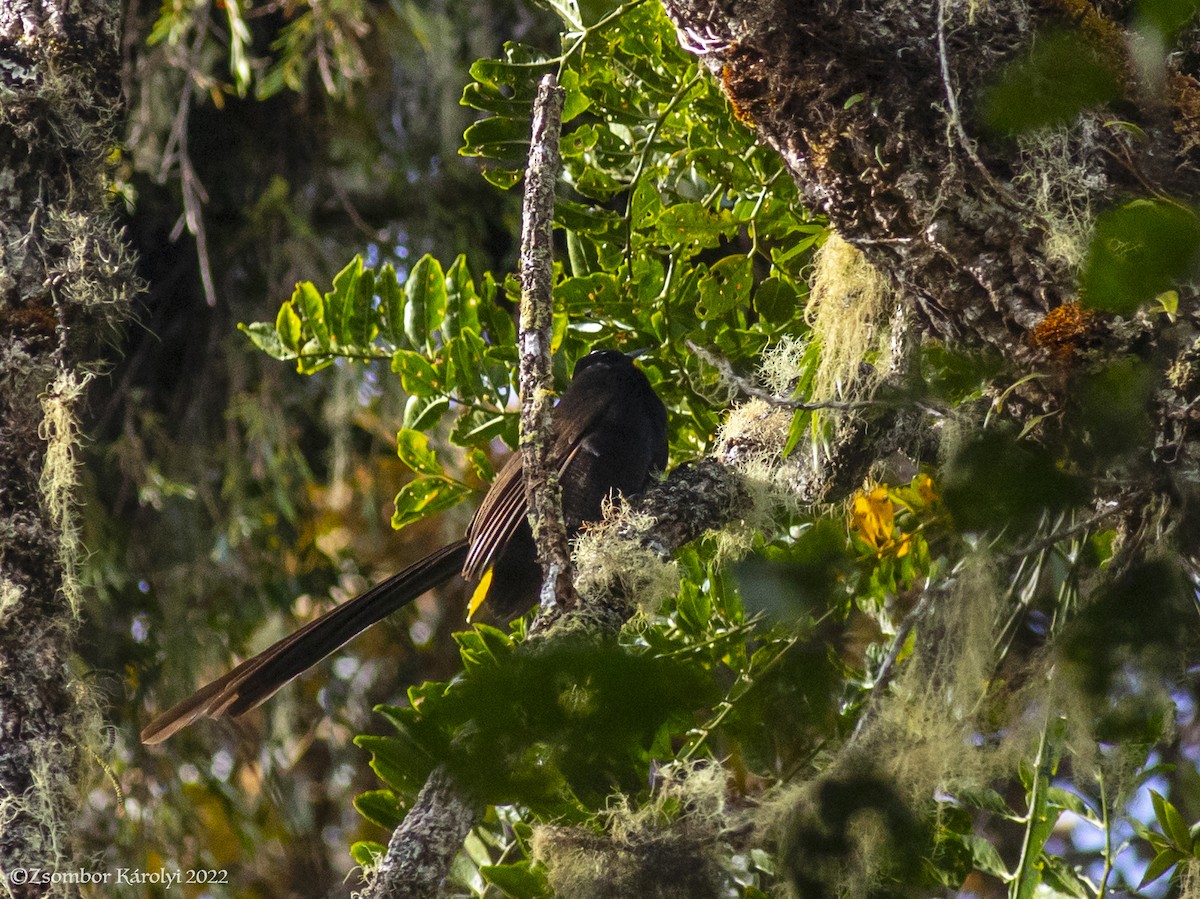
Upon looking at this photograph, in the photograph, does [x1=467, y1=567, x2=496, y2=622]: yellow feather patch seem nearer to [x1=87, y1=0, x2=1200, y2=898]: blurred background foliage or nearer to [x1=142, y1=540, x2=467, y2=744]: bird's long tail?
[x1=142, y1=540, x2=467, y2=744]: bird's long tail

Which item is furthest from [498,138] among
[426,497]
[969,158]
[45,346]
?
[969,158]

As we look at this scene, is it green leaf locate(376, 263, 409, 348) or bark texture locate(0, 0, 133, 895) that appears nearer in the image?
bark texture locate(0, 0, 133, 895)

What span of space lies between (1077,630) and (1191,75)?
929 millimetres

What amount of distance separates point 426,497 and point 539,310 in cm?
91

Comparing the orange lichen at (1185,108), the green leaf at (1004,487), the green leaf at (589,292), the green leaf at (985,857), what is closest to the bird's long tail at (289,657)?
the green leaf at (589,292)

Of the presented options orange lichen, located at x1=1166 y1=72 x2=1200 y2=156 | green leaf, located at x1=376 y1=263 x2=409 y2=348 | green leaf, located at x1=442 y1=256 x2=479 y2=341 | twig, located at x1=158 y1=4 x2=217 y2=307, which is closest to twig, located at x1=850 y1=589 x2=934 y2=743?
orange lichen, located at x1=1166 y1=72 x2=1200 y2=156

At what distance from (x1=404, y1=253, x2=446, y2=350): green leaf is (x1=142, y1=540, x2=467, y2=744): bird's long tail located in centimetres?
→ 66

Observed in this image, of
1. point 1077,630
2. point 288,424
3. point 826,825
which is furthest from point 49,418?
point 288,424

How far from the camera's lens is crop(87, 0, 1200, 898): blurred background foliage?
929mm

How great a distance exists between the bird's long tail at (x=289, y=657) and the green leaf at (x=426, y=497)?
32cm

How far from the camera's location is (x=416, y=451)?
8.21 feet

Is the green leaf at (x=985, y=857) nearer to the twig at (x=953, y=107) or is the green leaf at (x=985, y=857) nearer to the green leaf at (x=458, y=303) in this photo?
the twig at (x=953, y=107)

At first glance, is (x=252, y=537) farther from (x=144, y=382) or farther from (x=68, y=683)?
(x=68, y=683)

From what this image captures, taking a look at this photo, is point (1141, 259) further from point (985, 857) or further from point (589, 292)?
point (589, 292)
